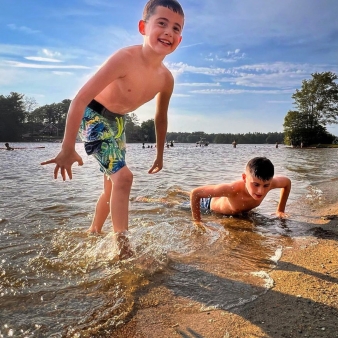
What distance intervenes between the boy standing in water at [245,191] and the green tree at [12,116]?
8671cm

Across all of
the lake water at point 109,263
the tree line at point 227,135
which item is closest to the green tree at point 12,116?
the tree line at point 227,135

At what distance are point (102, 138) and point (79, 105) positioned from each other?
0.55 meters

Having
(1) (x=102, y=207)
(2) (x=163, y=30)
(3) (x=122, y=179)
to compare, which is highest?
(2) (x=163, y=30)

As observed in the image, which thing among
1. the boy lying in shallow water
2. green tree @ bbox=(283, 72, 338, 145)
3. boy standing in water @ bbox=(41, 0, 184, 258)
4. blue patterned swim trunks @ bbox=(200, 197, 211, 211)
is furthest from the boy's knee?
green tree @ bbox=(283, 72, 338, 145)

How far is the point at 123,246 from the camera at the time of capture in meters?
2.61

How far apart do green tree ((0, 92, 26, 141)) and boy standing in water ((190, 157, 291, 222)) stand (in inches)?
3414

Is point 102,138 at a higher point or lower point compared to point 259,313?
higher

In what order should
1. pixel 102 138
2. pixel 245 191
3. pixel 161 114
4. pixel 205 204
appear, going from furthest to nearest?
pixel 205 204 < pixel 245 191 < pixel 161 114 < pixel 102 138

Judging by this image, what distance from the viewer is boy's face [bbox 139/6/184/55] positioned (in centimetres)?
257

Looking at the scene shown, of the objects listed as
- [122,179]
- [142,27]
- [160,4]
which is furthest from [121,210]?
[160,4]

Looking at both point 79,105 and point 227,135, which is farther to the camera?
point 227,135

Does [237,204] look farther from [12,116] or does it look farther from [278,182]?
[12,116]

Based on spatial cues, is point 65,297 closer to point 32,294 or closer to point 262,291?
point 32,294

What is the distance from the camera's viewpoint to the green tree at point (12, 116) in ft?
269
